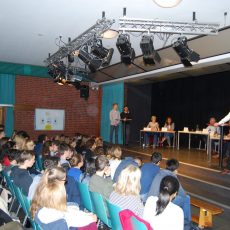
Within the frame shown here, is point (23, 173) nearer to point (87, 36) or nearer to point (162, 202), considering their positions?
point (162, 202)

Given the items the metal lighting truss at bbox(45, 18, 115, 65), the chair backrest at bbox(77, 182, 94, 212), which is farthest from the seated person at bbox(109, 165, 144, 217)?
the metal lighting truss at bbox(45, 18, 115, 65)

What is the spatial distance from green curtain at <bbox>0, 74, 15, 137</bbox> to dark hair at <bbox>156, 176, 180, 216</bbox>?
9304 mm

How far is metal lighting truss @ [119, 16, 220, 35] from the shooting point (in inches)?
207

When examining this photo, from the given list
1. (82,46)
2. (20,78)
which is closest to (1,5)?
(82,46)

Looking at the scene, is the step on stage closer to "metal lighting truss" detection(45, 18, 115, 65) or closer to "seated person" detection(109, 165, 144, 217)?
"seated person" detection(109, 165, 144, 217)

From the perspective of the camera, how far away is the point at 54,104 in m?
11.9

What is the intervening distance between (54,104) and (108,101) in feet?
7.06

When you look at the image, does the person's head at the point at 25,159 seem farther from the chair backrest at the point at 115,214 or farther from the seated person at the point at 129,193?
the chair backrest at the point at 115,214

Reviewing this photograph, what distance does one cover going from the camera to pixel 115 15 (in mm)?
5613

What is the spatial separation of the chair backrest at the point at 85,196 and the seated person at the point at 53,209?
0.84 metres

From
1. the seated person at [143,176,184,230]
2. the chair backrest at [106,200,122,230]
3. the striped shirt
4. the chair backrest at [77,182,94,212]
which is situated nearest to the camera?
the seated person at [143,176,184,230]

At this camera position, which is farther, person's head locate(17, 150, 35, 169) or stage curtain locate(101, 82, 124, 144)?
stage curtain locate(101, 82, 124, 144)

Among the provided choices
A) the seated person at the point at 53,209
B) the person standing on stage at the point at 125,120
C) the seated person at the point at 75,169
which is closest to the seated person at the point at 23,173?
the seated person at the point at 75,169

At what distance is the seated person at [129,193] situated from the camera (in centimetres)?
285
